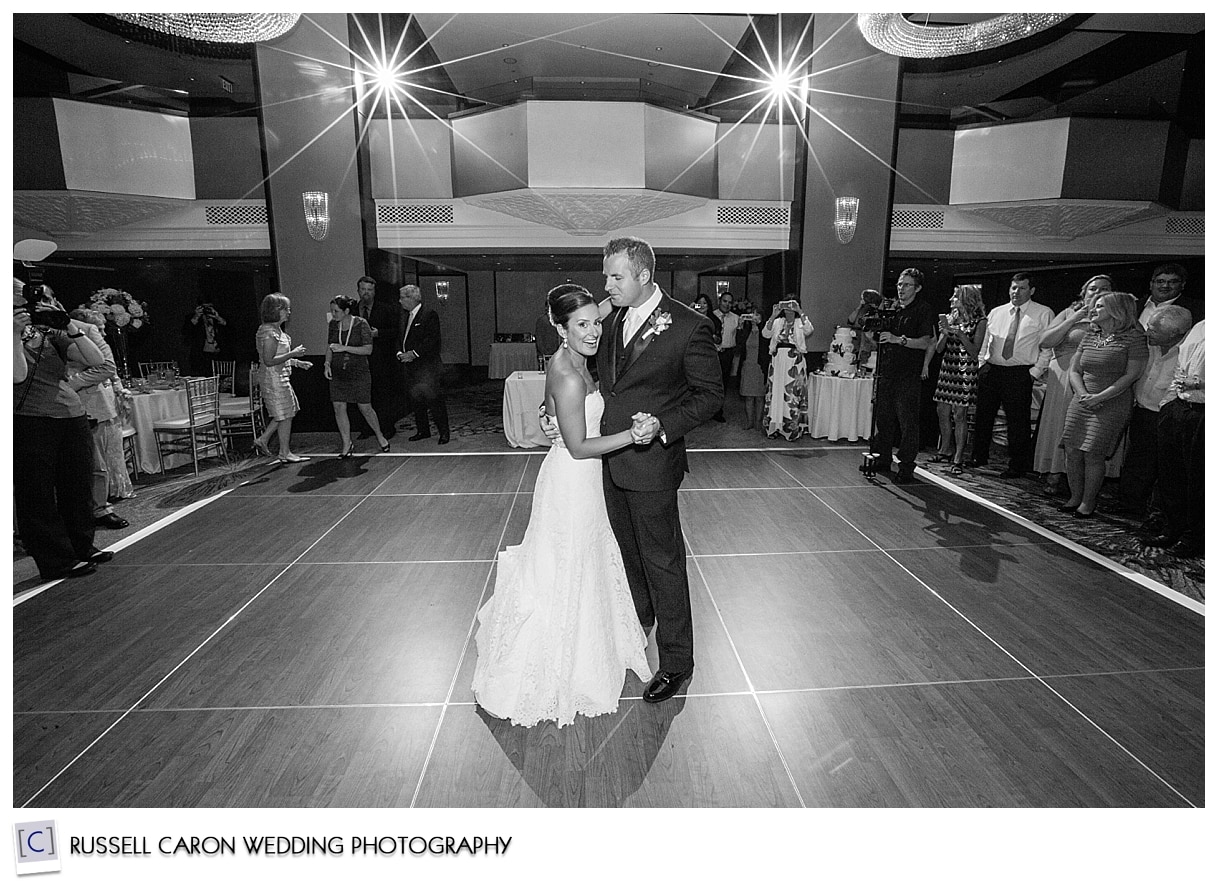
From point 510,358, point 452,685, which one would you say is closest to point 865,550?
point 452,685

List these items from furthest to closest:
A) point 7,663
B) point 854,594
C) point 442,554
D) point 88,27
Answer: point 88,27, point 442,554, point 854,594, point 7,663

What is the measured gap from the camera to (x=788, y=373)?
7059 mm

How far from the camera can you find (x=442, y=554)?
387 cm

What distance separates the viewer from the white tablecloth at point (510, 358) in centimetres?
1307

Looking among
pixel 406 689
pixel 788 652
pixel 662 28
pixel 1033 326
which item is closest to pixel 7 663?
pixel 406 689

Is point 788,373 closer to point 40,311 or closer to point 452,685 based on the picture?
point 452,685

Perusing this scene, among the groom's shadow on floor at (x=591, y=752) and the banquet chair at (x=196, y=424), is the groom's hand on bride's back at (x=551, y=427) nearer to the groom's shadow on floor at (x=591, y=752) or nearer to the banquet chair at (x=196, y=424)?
the groom's shadow on floor at (x=591, y=752)

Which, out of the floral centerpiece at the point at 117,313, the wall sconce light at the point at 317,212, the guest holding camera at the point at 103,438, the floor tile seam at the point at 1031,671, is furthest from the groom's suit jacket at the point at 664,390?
the wall sconce light at the point at 317,212

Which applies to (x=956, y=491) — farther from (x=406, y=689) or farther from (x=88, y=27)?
(x=88, y=27)

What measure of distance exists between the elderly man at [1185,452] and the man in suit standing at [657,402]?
3.19 metres

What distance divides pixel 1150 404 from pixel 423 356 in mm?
6065

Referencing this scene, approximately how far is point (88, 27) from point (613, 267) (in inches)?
383

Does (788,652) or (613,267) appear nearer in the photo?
(613,267)
